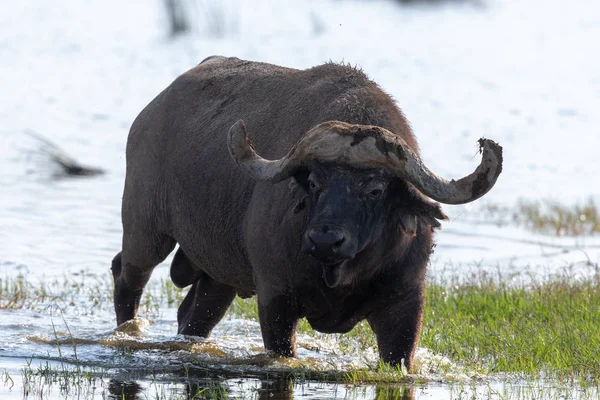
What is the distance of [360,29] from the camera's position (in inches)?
1358

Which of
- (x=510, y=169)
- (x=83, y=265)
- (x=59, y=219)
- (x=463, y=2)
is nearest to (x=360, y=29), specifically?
(x=463, y=2)

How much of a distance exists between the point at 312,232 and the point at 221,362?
197 centimetres

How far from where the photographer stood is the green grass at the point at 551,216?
16.4 meters

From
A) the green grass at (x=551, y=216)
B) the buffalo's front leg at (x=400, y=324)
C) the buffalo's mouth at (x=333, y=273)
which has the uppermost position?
the green grass at (x=551, y=216)

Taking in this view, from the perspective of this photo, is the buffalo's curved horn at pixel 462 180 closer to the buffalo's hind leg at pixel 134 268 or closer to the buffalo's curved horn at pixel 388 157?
the buffalo's curved horn at pixel 388 157

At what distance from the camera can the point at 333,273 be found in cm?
690

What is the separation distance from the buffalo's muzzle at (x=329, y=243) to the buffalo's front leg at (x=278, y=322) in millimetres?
1028

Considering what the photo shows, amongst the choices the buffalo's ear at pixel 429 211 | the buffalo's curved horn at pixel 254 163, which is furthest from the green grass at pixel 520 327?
the buffalo's curved horn at pixel 254 163

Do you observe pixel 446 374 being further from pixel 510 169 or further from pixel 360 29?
pixel 360 29

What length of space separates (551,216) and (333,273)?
10.8 metres

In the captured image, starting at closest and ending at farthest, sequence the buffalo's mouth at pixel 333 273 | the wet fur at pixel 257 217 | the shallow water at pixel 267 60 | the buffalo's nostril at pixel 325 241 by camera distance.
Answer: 1. the buffalo's nostril at pixel 325 241
2. the buffalo's mouth at pixel 333 273
3. the wet fur at pixel 257 217
4. the shallow water at pixel 267 60

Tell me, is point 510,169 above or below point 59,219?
above

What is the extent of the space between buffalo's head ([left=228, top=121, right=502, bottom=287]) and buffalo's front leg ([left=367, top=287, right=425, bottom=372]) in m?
0.57

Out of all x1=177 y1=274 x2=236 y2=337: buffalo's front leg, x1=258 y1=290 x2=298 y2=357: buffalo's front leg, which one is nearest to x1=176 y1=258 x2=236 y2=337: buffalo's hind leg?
x1=177 y1=274 x2=236 y2=337: buffalo's front leg
